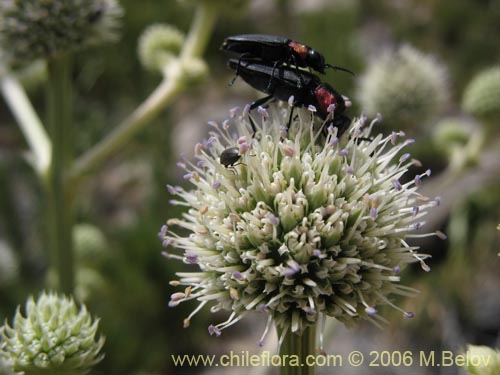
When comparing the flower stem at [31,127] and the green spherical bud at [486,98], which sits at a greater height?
the green spherical bud at [486,98]

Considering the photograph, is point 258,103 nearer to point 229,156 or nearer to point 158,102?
point 229,156

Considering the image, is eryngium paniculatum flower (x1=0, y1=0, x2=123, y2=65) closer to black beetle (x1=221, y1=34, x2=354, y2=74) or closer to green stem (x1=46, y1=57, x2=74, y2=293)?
green stem (x1=46, y1=57, x2=74, y2=293)

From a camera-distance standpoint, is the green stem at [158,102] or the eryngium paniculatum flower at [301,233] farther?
the green stem at [158,102]

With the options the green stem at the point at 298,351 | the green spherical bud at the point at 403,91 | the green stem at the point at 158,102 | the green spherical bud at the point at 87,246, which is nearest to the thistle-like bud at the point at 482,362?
the green stem at the point at 298,351

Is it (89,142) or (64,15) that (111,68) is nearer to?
(89,142)

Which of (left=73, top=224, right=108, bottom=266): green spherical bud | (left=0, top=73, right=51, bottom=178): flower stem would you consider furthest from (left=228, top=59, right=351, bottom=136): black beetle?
(left=73, top=224, right=108, bottom=266): green spherical bud

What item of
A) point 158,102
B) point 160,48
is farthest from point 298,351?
point 160,48

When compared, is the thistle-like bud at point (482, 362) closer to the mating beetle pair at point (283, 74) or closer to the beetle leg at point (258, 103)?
the mating beetle pair at point (283, 74)
